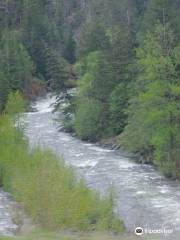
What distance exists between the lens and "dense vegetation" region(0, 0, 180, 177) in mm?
33188

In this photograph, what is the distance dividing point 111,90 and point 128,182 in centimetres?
1779

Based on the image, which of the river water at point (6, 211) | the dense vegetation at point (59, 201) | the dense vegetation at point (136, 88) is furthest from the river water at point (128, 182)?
the river water at point (6, 211)

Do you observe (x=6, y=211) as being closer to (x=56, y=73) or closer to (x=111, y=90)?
(x=111, y=90)

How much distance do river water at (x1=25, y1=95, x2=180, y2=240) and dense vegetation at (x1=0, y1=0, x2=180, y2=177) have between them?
55.8 inches

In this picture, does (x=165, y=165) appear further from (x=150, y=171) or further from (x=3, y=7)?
(x=3, y=7)

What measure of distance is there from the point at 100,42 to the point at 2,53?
15884 millimetres

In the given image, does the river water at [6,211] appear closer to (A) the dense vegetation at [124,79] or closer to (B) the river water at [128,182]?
Answer: (B) the river water at [128,182]

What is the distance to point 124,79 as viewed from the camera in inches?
1805

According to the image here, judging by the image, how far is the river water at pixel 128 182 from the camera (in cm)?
2276

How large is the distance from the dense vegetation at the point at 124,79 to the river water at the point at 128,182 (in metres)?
1.42

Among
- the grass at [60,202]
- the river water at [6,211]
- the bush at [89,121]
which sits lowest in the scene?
the bush at [89,121]

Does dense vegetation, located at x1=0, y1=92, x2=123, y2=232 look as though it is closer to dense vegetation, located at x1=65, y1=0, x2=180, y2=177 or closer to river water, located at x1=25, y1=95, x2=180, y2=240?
river water, located at x1=25, y1=95, x2=180, y2=240

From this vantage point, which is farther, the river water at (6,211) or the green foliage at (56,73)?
the green foliage at (56,73)

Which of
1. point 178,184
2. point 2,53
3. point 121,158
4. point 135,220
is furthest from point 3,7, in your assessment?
point 135,220
